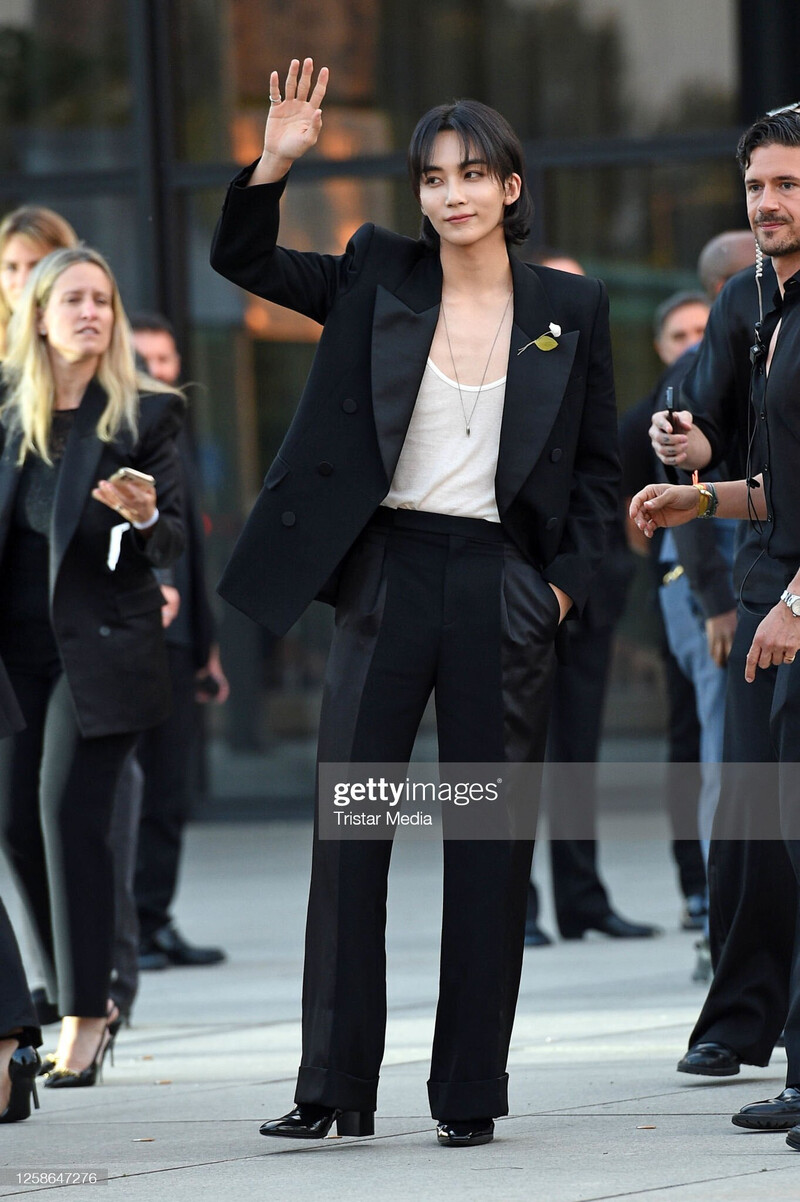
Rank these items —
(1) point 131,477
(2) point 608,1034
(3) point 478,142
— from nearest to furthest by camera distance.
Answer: (3) point 478,142, (1) point 131,477, (2) point 608,1034

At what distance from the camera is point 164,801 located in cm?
694

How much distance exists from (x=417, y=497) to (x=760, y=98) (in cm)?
668

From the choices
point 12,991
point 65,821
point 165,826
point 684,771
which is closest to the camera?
point 12,991

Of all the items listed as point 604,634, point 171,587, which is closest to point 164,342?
point 171,587

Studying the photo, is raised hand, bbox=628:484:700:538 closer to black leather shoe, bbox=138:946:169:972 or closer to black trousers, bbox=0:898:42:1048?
black trousers, bbox=0:898:42:1048

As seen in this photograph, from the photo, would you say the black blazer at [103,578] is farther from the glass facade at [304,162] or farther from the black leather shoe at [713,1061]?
the glass facade at [304,162]

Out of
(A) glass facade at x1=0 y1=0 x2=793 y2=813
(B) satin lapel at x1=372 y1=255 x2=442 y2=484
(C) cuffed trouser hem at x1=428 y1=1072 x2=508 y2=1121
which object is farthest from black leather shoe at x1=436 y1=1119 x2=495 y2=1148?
(A) glass facade at x1=0 y1=0 x2=793 y2=813

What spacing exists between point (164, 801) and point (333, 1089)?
322cm

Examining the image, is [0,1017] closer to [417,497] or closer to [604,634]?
[417,497]

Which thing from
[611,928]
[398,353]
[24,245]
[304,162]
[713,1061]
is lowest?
[611,928]

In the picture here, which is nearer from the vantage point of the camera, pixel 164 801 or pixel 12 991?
pixel 12 991

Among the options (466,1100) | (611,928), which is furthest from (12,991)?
(611,928)

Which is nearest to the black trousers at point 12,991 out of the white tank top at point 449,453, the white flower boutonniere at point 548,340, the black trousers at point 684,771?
the white tank top at point 449,453

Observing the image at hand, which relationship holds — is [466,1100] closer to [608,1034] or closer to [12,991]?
[12,991]
